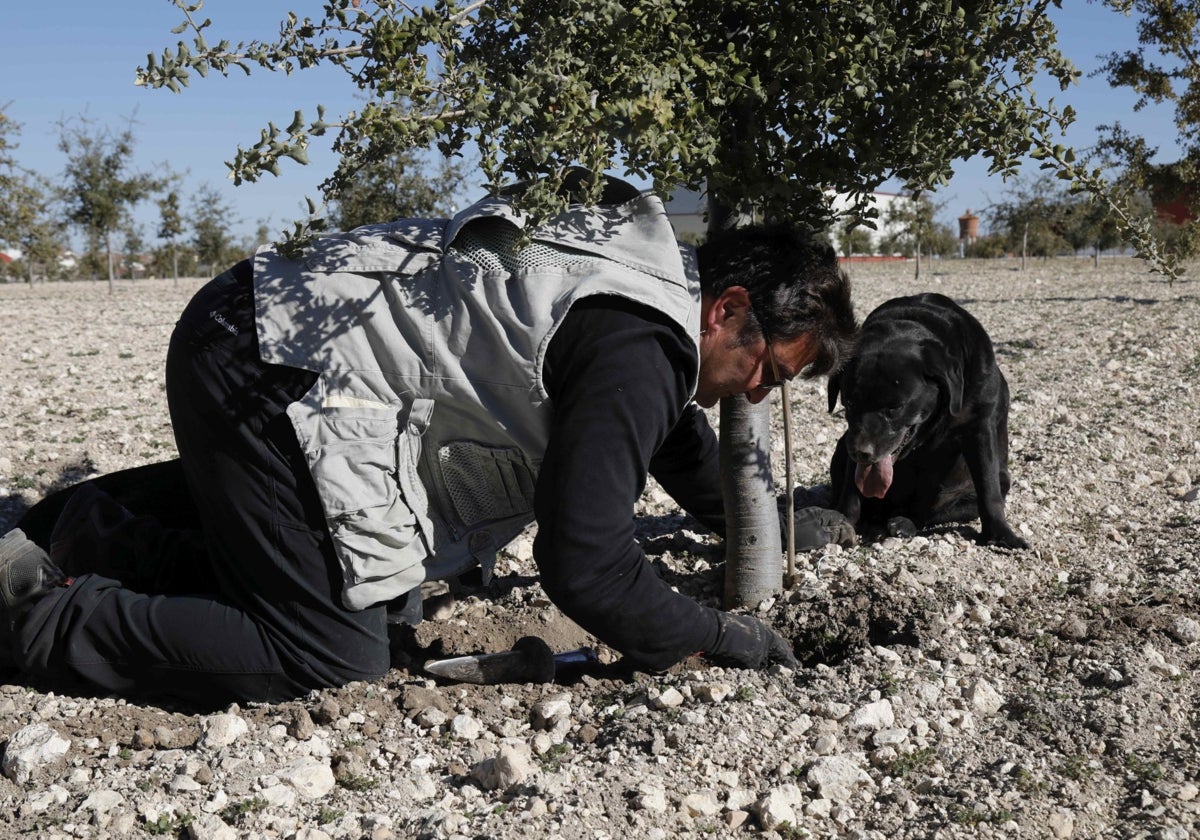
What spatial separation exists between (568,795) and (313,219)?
1545 millimetres

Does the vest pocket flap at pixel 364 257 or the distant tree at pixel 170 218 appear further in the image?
the distant tree at pixel 170 218

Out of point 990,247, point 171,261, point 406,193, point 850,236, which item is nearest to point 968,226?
point 990,247

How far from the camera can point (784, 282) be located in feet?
9.27

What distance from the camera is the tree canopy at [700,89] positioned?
2.48m

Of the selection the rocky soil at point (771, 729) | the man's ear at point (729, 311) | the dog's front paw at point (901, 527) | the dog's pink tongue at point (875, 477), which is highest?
the man's ear at point (729, 311)

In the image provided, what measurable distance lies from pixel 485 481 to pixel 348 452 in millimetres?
409

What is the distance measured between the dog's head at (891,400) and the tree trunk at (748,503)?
947mm

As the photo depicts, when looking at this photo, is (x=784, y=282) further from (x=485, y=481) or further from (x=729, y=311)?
(x=485, y=481)

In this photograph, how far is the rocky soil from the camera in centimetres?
246

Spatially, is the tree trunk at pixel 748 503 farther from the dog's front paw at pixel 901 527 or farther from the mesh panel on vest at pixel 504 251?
the mesh panel on vest at pixel 504 251

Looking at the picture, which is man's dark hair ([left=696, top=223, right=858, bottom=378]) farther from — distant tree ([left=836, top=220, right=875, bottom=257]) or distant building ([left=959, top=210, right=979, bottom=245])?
distant building ([left=959, top=210, right=979, bottom=245])

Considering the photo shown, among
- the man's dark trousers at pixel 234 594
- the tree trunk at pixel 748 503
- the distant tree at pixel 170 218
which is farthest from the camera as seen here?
the distant tree at pixel 170 218

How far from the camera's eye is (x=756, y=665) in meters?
3.25

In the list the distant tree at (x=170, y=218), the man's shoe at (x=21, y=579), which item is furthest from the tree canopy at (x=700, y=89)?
the distant tree at (x=170, y=218)
